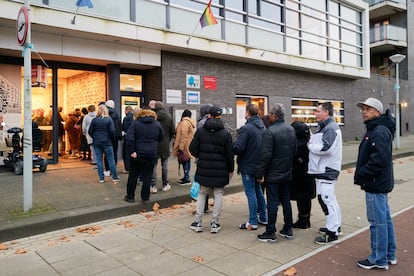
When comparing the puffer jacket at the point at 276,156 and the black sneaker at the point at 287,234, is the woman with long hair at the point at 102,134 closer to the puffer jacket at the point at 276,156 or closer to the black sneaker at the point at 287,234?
the puffer jacket at the point at 276,156

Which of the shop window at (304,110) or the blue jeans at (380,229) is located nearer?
the blue jeans at (380,229)

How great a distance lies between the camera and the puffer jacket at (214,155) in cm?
539

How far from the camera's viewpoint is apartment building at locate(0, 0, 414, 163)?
33.5 ft

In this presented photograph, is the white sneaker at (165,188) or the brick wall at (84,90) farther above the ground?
the brick wall at (84,90)

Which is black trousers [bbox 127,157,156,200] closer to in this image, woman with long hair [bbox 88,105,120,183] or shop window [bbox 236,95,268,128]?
woman with long hair [bbox 88,105,120,183]

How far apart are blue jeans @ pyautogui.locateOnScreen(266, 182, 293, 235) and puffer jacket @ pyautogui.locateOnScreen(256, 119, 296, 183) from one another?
0.43 ft

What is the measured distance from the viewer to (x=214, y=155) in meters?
5.41

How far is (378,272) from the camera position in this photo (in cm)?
401

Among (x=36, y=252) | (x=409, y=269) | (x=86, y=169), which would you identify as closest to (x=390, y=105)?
(x=86, y=169)

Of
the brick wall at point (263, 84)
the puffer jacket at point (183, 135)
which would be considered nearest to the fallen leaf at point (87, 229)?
the puffer jacket at point (183, 135)

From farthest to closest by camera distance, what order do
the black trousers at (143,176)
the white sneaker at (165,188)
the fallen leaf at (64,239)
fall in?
the white sneaker at (165,188) → the black trousers at (143,176) → the fallen leaf at (64,239)

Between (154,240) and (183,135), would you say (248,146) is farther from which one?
(183,135)

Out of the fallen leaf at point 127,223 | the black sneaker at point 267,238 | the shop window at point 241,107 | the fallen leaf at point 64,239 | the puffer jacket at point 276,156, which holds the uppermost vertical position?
the shop window at point 241,107

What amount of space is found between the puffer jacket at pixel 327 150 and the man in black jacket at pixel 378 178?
1.97 ft
